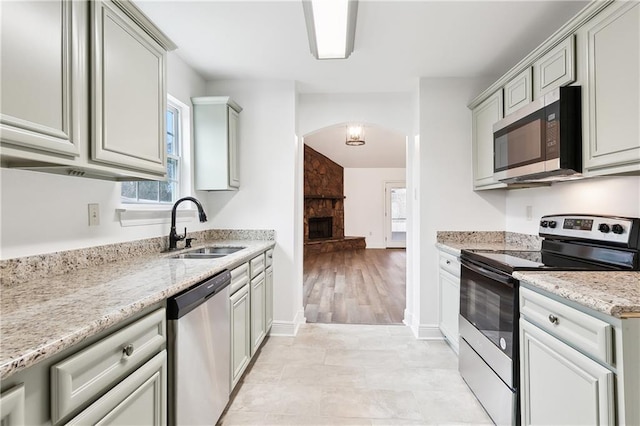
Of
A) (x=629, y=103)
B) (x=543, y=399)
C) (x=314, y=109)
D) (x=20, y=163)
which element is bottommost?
(x=543, y=399)

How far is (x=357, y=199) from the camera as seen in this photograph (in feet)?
31.3

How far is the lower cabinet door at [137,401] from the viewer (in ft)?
2.99

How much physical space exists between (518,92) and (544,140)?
60 centimetres

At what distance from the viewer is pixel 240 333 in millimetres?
2154

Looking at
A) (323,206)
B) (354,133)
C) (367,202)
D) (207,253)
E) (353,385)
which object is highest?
(354,133)

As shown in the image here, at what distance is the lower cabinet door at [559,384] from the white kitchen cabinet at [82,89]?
6.87 feet

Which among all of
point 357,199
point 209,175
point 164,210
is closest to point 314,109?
point 209,175

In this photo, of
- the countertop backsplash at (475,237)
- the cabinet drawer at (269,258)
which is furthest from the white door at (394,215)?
the cabinet drawer at (269,258)

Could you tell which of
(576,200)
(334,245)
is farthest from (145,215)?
(334,245)

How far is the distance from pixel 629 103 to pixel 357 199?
8138mm

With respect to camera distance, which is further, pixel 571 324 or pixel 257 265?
pixel 257 265

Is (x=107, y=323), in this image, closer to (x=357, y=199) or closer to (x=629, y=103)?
(x=629, y=103)

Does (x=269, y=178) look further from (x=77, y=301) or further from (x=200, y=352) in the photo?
(x=77, y=301)

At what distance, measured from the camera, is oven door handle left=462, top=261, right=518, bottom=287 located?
1661mm
